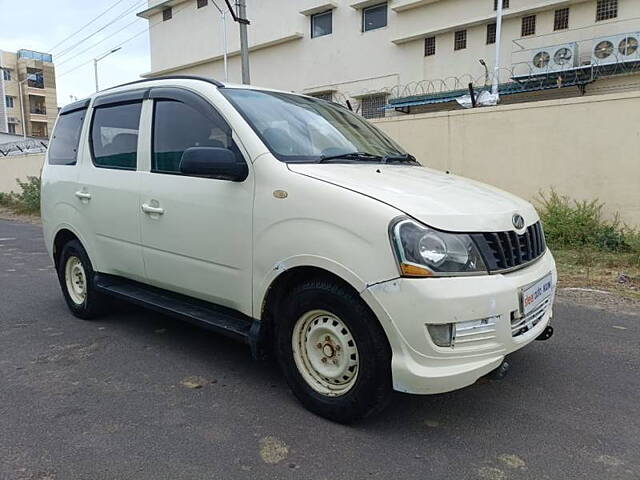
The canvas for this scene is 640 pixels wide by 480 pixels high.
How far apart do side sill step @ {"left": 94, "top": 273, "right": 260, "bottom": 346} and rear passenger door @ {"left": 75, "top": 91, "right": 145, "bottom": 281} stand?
0.11 metres

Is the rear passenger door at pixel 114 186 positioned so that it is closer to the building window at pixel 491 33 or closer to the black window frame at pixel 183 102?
the black window frame at pixel 183 102

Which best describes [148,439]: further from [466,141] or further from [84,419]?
[466,141]

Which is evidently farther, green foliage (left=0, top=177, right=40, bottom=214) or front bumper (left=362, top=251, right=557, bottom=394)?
green foliage (left=0, top=177, right=40, bottom=214)

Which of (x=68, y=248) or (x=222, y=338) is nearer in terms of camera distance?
(x=222, y=338)

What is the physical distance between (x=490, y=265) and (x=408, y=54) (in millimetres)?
20492

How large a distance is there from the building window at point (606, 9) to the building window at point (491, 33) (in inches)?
134

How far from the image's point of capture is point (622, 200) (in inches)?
322

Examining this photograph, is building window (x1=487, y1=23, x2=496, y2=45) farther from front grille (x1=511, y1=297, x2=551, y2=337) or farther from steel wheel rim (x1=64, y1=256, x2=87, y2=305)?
front grille (x1=511, y1=297, x2=551, y2=337)

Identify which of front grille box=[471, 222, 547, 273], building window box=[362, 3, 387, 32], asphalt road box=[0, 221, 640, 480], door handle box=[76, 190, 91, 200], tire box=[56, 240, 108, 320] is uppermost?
building window box=[362, 3, 387, 32]

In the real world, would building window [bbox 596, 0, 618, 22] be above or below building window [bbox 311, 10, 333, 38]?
below

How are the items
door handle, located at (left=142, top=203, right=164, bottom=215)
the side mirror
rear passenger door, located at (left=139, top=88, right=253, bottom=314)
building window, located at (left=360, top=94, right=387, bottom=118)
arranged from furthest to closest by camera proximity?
building window, located at (left=360, top=94, right=387, bottom=118), door handle, located at (left=142, top=203, right=164, bottom=215), rear passenger door, located at (left=139, top=88, right=253, bottom=314), the side mirror

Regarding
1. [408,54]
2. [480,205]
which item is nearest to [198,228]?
[480,205]

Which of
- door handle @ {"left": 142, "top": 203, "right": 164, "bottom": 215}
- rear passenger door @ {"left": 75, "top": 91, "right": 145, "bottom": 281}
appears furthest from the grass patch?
rear passenger door @ {"left": 75, "top": 91, "right": 145, "bottom": 281}

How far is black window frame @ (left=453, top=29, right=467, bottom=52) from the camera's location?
20.0m
